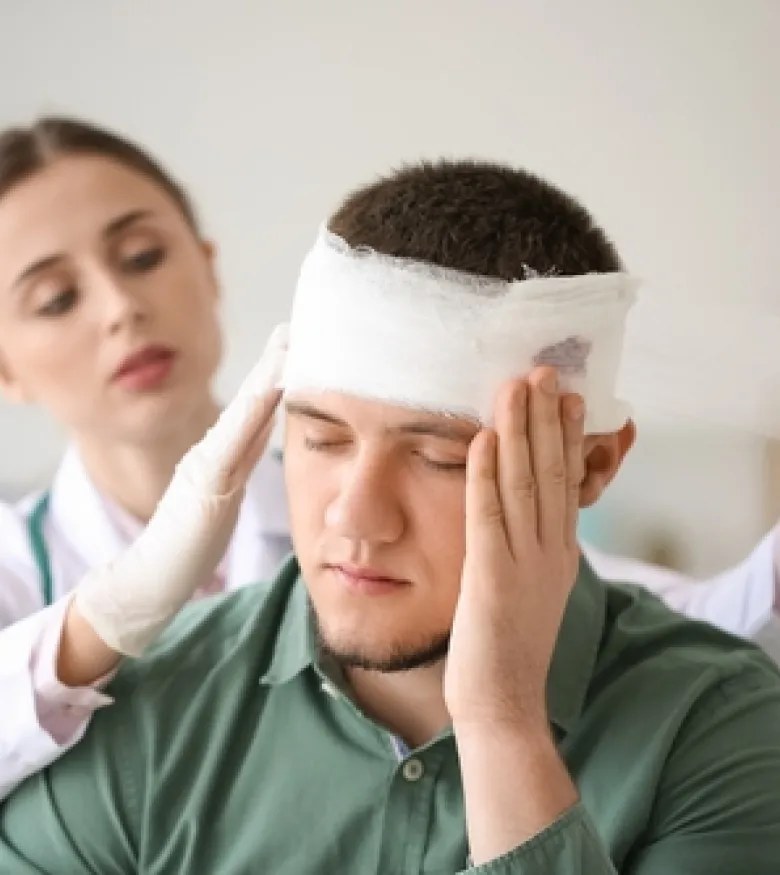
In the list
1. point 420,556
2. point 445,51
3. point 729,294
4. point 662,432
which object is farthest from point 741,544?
point 445,51

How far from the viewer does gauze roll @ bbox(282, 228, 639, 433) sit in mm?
754

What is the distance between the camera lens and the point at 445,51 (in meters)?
1.34

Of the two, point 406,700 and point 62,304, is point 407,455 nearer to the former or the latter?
point 406,700

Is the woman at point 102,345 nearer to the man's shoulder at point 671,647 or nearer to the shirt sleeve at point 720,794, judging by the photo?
the man's shoulder at point 671,647

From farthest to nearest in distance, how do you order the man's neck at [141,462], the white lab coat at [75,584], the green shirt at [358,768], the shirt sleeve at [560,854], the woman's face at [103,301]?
the man's neck at [141,462]
the woman's face at [103,301]
the white lab coat at [75,584]
the green shirt at [358,768]
the shirt sleeve at [560,854]

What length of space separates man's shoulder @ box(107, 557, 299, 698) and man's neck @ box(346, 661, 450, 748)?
0.31 feet

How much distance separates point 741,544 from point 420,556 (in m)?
0.60

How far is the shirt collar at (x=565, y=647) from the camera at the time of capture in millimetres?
858

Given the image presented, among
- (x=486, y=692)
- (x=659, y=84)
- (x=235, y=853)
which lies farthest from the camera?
(x=659, y=84)

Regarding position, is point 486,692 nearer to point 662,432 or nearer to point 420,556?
point 420,556

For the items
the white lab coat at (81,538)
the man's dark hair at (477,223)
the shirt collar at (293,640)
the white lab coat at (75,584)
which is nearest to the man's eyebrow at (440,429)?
the man's dark hair at (477,223)

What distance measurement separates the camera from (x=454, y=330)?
76cm

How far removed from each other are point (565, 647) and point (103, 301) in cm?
65

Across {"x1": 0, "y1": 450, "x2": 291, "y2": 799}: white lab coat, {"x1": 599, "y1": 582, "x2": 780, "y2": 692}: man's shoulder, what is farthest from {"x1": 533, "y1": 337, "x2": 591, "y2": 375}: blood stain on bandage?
{"x1": 0, "y1": 450, "x2": 291, "y2": 799}: white lab coat
